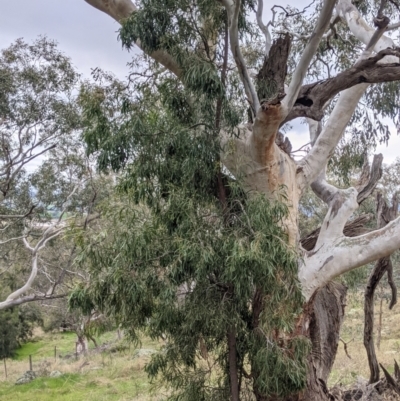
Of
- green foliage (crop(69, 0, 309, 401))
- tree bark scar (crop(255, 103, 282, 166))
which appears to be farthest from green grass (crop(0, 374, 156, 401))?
tree bark scar (crop(255, 103, 282, 166))

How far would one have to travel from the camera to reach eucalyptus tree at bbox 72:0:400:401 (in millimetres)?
3811

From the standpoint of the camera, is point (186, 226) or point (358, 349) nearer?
point (186, 226)

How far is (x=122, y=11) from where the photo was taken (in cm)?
498

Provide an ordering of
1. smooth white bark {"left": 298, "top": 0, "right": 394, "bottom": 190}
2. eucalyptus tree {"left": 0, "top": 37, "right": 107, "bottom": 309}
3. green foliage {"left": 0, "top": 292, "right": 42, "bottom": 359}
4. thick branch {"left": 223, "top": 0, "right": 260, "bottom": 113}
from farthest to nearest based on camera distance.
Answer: green foliage {"left": 0, "top": 292, "right": 42, "bottom": 359}
eucalyptus tree {"left": 0, "top": 37, "right": 107, "bottom": 309}
smooth white bark {"left": 298, "top": 0, "right": 394, "bottom": 190}
thick branch {"left": 223, "top": 0, "right": 260, "bottom": 113}

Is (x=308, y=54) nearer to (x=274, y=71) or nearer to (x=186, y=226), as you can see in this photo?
(x=274, y=71)

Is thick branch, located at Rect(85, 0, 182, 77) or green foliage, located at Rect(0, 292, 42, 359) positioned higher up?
thick branch, located at Rect(85, 0, 182, 77)

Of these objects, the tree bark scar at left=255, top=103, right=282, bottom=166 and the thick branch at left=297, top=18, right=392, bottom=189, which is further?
the thick branch at left=297, top=18, right=392, bottom=189

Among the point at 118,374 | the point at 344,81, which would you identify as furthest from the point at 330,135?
the point at 118,374

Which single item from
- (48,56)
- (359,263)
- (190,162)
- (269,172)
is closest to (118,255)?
(190,162)

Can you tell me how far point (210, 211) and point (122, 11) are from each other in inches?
93.7

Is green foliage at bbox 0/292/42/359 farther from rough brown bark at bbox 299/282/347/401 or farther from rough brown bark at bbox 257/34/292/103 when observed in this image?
rough brown bark at bbox 257/34/292/103

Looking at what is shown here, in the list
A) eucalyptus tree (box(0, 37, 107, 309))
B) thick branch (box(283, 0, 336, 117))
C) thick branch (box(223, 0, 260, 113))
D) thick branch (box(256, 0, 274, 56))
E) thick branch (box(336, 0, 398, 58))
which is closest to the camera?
thick branch (box(223, 0, 260, 113))

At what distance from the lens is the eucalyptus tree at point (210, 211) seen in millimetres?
3811

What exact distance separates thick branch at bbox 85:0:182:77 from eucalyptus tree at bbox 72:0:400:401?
1 cm
